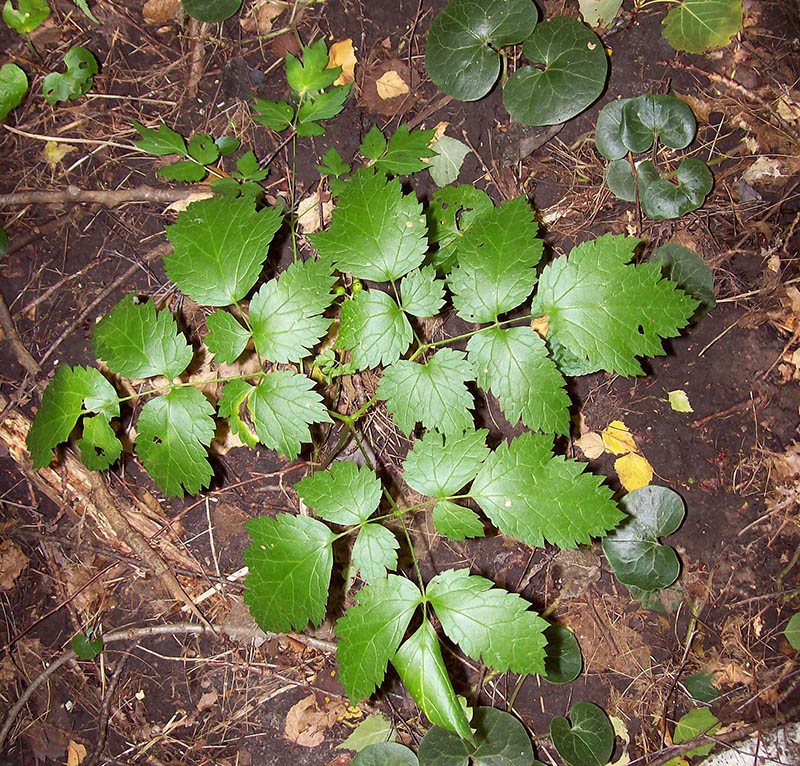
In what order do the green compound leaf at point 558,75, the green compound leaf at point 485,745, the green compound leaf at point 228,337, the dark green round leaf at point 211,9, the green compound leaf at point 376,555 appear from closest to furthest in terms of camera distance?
the green compound leaf at point 376,555 → the green compound leaf at point 228,337 → the green compound leaf at point 485,745 → the green compound leaf at point 558,75 → the dark green round leaf at point 211,9

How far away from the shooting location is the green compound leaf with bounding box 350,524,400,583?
1.98 metres

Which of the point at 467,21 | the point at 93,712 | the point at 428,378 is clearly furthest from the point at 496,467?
the point at 93,712

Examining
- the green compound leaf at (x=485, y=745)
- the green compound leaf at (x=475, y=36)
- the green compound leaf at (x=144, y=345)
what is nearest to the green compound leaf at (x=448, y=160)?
the green compound leaf at (x=475, y=36)

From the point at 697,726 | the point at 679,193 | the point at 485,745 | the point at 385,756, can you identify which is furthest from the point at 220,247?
the point at 697,726

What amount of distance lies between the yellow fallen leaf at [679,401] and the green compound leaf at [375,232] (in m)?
1.28

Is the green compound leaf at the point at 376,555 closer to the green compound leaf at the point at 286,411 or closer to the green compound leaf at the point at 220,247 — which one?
the green compound leaf at the point at 286,411

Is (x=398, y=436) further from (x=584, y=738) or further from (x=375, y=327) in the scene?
(x=584, y=738)

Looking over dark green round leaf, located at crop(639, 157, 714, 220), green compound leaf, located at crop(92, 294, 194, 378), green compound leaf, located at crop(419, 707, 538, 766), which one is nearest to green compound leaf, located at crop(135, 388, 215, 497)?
green compound leaf, located at crop(92, 294, 194, 378)

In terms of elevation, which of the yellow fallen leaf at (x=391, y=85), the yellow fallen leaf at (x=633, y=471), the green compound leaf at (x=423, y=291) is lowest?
the yellow fallen leaf at (x=633, y=471)

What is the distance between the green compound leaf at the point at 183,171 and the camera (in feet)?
8.30

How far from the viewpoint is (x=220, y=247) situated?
2.11 metres

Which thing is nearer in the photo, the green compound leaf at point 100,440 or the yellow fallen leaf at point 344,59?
the green compound leaf at point 100,440

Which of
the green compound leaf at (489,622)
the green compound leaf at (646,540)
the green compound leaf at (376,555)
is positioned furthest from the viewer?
the green compound leaf at (646,540)

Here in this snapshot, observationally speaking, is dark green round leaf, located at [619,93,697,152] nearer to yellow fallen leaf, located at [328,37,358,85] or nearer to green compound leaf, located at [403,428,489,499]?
yellow fallen leaf, located at [328,37,358,85]
